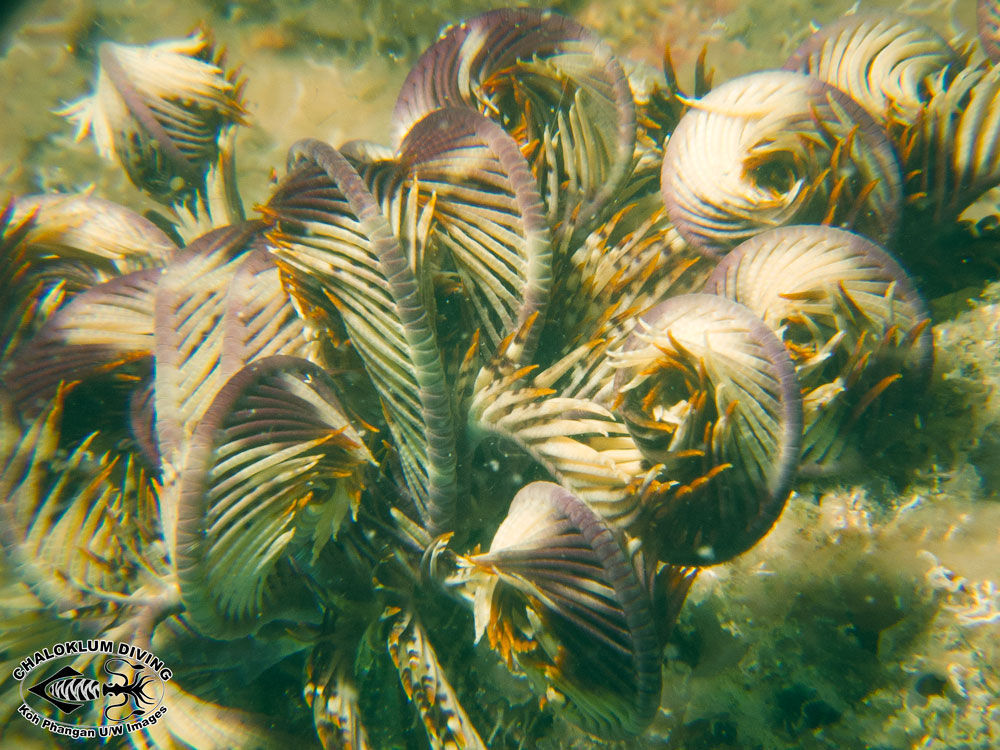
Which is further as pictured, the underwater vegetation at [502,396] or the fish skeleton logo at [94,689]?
the fish skeleton logo at [94,689]

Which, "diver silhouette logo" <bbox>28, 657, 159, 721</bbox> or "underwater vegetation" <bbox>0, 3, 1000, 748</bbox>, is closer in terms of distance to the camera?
"underwater vegetation" <bbox>0, 3, 1000, 748</bbox>

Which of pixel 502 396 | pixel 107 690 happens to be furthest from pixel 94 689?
pixel 502 396

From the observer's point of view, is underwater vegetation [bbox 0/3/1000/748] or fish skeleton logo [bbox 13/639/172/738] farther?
fish skeleton logo [bbox 13/639/172/738]

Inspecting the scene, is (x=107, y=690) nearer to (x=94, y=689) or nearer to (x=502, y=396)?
(x=94, y=689)

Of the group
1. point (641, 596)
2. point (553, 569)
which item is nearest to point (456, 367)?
point (553, 569)

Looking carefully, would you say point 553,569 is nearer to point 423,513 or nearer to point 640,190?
point 423,513
